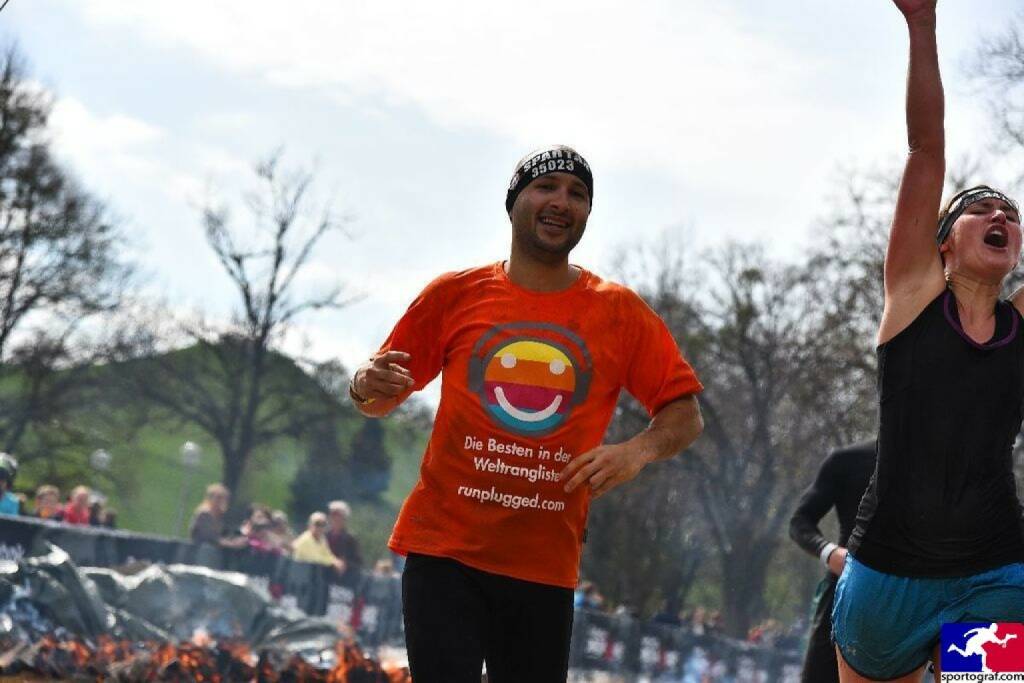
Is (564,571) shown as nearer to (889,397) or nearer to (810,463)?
(889,397)

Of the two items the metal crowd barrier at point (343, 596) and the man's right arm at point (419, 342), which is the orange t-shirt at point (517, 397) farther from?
the metal crowd barrier at point (343, 596)

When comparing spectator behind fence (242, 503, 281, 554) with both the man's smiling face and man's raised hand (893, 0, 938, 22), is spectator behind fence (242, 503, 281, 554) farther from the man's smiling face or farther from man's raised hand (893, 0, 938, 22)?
man's raised hand (893, 0, 938, 22)

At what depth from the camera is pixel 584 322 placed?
15.6 ft

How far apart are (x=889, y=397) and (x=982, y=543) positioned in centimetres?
47

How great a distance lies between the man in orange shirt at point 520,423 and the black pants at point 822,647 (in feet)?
7.98

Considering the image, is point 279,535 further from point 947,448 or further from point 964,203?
point 947,448

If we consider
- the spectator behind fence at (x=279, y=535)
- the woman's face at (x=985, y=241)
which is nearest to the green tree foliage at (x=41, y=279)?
the spectator behind fence at (x=279, y=535)

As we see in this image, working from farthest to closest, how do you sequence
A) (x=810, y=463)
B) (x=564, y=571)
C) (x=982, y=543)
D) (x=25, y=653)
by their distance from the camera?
(x=810, y=463), (x=25, y=653), (x=564, y=571), (x=982, y=543)

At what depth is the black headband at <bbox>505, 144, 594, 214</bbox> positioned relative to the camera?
487 cm

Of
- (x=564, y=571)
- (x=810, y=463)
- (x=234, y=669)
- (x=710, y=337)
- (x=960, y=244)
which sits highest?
(x=710, y=337)

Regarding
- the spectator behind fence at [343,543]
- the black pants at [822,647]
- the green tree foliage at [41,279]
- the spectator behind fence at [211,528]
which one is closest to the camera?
the black pants at [822,647]

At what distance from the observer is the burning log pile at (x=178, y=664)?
1197 centimetres

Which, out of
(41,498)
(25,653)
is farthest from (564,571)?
(41,498)

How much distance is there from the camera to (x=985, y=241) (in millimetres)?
4230
